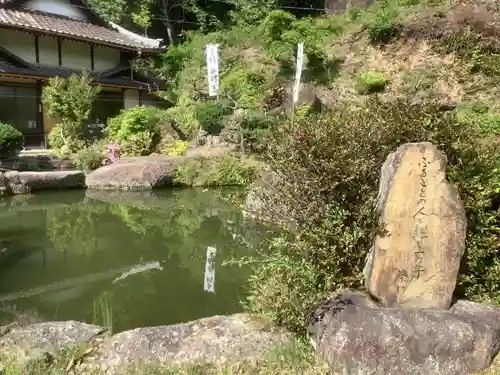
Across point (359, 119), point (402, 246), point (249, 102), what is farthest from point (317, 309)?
point (249, 102)

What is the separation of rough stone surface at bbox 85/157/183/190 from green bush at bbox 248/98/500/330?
11.2 metres

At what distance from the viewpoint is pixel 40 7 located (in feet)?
69.3

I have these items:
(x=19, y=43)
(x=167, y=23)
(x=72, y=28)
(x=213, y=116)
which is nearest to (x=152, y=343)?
(x=213, y=116)

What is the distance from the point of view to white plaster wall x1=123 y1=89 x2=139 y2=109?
2339 centimetres

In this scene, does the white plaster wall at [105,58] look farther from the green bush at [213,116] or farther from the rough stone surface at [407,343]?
the rough stone surface at [407,343]

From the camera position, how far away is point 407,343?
3213mm

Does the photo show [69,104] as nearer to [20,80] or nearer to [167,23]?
[20,80]

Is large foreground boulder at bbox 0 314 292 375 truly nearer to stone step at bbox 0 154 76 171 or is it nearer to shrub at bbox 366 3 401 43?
stone step at bbox 0 154 76 171

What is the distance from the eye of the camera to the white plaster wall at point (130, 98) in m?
23.4

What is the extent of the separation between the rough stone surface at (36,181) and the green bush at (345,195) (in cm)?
1124

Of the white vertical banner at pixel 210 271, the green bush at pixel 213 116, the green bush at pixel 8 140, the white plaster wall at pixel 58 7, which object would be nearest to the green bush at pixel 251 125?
the green bush at pixel 213 116

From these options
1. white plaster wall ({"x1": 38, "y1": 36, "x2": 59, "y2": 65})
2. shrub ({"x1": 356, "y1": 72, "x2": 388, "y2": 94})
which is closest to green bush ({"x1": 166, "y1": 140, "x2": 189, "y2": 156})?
white plaster wall ({"x1": 38, "y1": 36, "x2": 59, "y2": 65})

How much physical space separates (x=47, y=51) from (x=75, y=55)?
51.8 inches

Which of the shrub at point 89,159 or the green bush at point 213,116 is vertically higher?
the green bush at point 213,116
